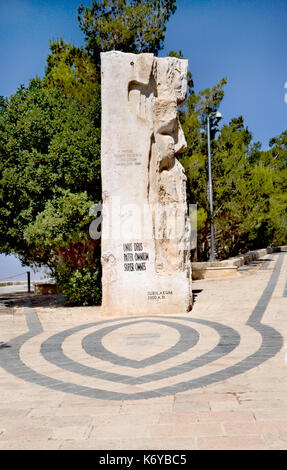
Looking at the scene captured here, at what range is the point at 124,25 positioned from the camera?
14648 millimetres

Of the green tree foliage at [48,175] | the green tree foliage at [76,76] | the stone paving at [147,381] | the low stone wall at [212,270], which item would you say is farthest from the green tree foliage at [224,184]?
the stone paving at [147,381]

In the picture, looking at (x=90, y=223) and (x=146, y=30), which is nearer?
(x=90, y=223)

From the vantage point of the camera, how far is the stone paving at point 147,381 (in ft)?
11.7

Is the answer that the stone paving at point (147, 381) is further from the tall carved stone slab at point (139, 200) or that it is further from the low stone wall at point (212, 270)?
the low stone wall at point (212, 270)

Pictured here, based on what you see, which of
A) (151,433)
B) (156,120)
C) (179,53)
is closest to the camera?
(151,433)

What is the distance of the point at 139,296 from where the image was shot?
32.2 feet

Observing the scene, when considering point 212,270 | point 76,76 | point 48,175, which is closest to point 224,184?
point 212,270

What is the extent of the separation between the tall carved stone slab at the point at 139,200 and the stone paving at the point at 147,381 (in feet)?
2.11

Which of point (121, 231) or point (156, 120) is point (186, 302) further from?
point (156, 120)

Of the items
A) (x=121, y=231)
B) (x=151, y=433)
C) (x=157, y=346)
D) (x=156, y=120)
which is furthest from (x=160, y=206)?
(x=151, y=433)

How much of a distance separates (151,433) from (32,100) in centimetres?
1151

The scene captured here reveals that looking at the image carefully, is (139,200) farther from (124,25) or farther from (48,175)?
(124,25)

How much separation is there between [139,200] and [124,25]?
7.91 metres

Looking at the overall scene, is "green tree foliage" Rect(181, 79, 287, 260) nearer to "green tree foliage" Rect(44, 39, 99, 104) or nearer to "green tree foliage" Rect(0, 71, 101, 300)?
"green tree foliage" Rect(44, 39, 99, 104)
